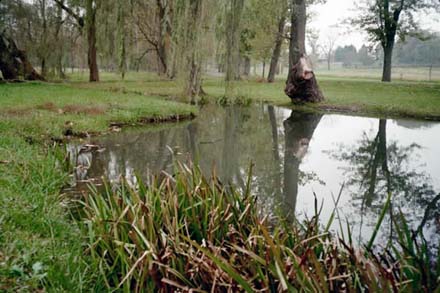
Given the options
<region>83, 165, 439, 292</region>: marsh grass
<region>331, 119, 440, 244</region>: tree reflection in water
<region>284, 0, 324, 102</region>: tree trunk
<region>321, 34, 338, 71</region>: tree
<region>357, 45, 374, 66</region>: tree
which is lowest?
<region>331, 119, 440, 244</region>: tree reflection in water

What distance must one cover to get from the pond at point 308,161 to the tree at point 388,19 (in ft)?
43.3

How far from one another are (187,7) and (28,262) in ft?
19.1

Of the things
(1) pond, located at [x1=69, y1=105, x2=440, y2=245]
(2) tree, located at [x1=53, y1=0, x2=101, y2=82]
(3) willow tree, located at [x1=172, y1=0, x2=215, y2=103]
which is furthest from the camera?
(2) tree, located at [x1=53, y1=0, x2=101, y2=82]

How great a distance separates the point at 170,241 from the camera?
210cm

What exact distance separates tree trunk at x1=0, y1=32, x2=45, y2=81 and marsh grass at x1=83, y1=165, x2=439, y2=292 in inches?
617

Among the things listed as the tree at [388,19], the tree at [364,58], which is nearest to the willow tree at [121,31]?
the tree at [388,19]

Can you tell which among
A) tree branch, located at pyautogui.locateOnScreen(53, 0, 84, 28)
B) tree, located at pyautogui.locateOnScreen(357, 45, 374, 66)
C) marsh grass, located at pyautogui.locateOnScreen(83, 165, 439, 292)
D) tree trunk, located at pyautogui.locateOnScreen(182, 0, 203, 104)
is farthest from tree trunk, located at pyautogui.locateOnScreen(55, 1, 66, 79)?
tree, located at pyautogui.locateOnScreen(357, 45, 374, 66)

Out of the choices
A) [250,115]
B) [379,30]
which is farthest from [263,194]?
[379,30]

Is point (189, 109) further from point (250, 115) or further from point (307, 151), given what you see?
point (307, 151)

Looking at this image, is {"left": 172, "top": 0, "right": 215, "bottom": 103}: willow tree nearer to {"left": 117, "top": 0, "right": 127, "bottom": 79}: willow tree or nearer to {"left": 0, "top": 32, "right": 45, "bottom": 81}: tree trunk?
{"left": 117, "top": 0, "right": 127, "bottom": 79}: willow tree

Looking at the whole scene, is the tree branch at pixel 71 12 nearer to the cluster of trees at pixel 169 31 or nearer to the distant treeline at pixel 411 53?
the cluster of trees at pixel 169 31

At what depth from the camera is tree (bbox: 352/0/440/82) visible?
19962 mm

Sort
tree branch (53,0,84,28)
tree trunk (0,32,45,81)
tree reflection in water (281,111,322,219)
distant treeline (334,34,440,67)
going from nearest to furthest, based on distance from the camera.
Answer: tree reflection in water (281,111,322,219) < tree trunk (0,32,45,81) < tree branch (53,0,84,28) < distant treeline (334,34,440,67)

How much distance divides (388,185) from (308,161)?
1.32m
